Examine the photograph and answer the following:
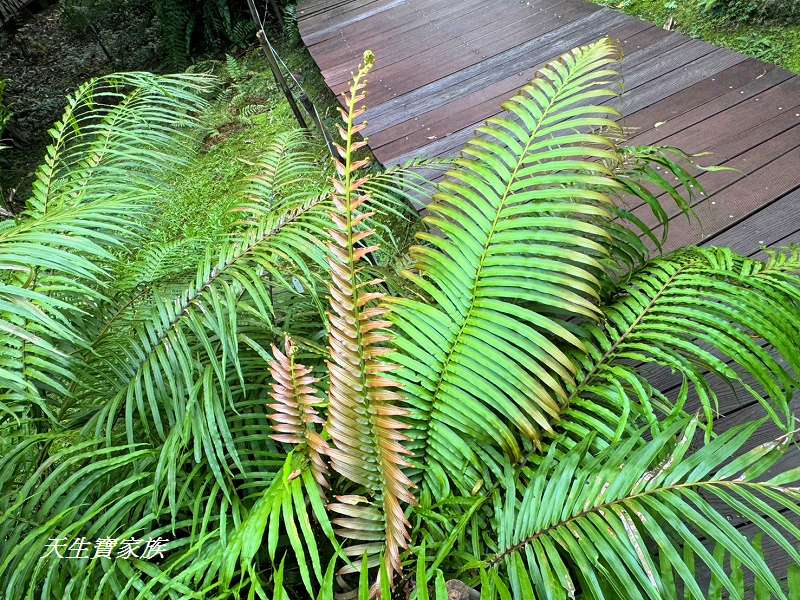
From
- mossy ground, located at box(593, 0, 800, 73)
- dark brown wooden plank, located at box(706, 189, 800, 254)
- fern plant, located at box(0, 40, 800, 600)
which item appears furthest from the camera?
mossy ground, located at box(593, 0, 800, 73)

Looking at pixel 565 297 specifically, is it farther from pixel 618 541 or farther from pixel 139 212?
pixel 139 212

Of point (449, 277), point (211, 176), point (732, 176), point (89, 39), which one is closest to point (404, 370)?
point (449, 277)

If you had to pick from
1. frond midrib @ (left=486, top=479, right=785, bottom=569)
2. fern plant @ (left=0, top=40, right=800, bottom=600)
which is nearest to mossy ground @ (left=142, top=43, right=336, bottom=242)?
fern plant @ (left=0, top=40, right=800, bottom=600)

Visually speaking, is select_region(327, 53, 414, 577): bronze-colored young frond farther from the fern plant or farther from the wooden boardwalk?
the wooden boardwalk

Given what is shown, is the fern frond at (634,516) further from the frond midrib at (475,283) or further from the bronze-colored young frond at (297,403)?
the bronze-colored young frond at (297,403)

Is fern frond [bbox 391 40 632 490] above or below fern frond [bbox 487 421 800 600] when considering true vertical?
above

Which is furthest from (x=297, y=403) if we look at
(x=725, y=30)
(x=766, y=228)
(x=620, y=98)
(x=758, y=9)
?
(x=758, y=9)

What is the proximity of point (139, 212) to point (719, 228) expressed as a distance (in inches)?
83.9

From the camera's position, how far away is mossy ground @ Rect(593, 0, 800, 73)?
3.20 meters

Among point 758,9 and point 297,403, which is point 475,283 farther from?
point 758,9

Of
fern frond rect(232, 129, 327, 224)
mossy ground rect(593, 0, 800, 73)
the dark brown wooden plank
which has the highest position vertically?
fern frond rect(232, 129, 327, 224)

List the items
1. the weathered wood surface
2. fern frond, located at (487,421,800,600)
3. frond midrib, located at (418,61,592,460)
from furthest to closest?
1. the weathered wood surface
2. frond midrib, located at (418,61,592,460)
3. fern frond, located at (487,421,800,600)

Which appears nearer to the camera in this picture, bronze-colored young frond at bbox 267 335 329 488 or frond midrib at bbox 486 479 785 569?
frond midrib at bbox 486 479 785 569

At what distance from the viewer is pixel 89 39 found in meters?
7.32
